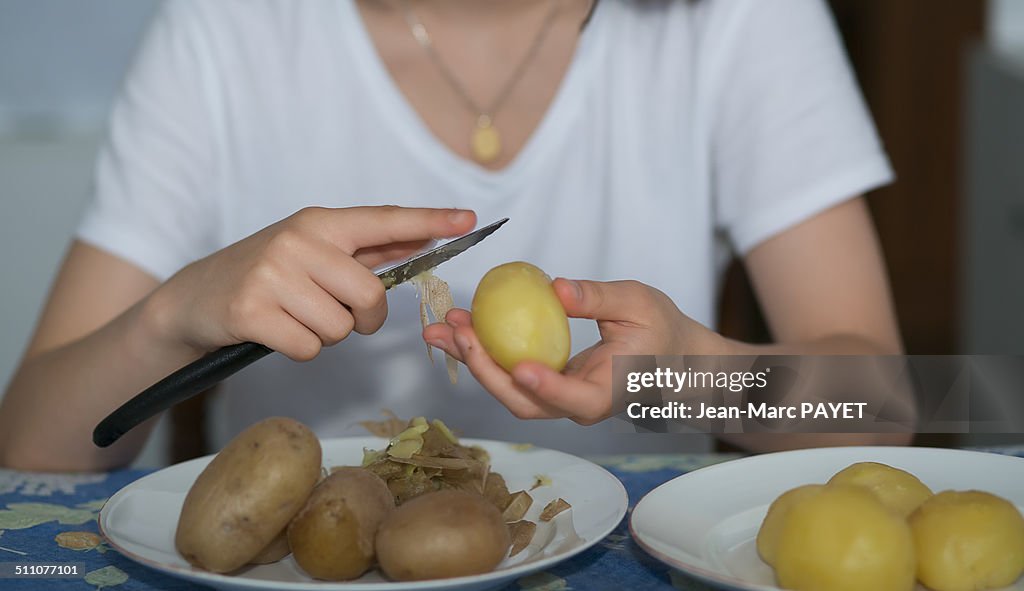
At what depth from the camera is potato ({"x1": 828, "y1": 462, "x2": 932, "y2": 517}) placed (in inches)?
24.8

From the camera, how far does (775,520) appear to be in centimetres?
61

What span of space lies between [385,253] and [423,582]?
35 cm

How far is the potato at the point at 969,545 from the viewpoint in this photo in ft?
1.86

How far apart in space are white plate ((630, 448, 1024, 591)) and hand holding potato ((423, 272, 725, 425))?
0.26ft

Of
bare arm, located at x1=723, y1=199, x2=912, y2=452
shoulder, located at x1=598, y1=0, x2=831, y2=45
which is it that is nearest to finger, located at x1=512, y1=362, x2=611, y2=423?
bare arm, located at x1=723, y1=199, x2=912, y2=452

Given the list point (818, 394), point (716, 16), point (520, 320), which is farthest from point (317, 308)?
point (716, 16)

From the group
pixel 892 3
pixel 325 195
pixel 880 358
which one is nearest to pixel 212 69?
pixel 325 195

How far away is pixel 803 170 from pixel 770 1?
8.8 inches

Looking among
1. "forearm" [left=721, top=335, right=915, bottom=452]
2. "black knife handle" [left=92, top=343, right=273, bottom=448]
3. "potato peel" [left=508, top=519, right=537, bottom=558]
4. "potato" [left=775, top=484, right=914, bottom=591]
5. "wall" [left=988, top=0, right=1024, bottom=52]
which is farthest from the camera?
"wall" [left=988, top=0, right=1024, bottom=52]

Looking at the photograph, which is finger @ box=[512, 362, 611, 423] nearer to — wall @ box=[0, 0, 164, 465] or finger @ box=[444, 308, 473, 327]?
finger @ box=[444, 308, 473, 327]

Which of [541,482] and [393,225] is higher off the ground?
[393,225]

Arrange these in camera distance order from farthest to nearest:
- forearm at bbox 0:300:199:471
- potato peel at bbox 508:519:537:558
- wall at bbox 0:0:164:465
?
1. wall at bbox 0:0:164:465
2. forearm at bbox 0:300:199:471
3. potato peel at bbox 508:519:537:558

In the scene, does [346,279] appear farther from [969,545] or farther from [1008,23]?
[1008,23]

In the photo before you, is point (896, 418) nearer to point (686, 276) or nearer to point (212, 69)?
point (686, 276)
